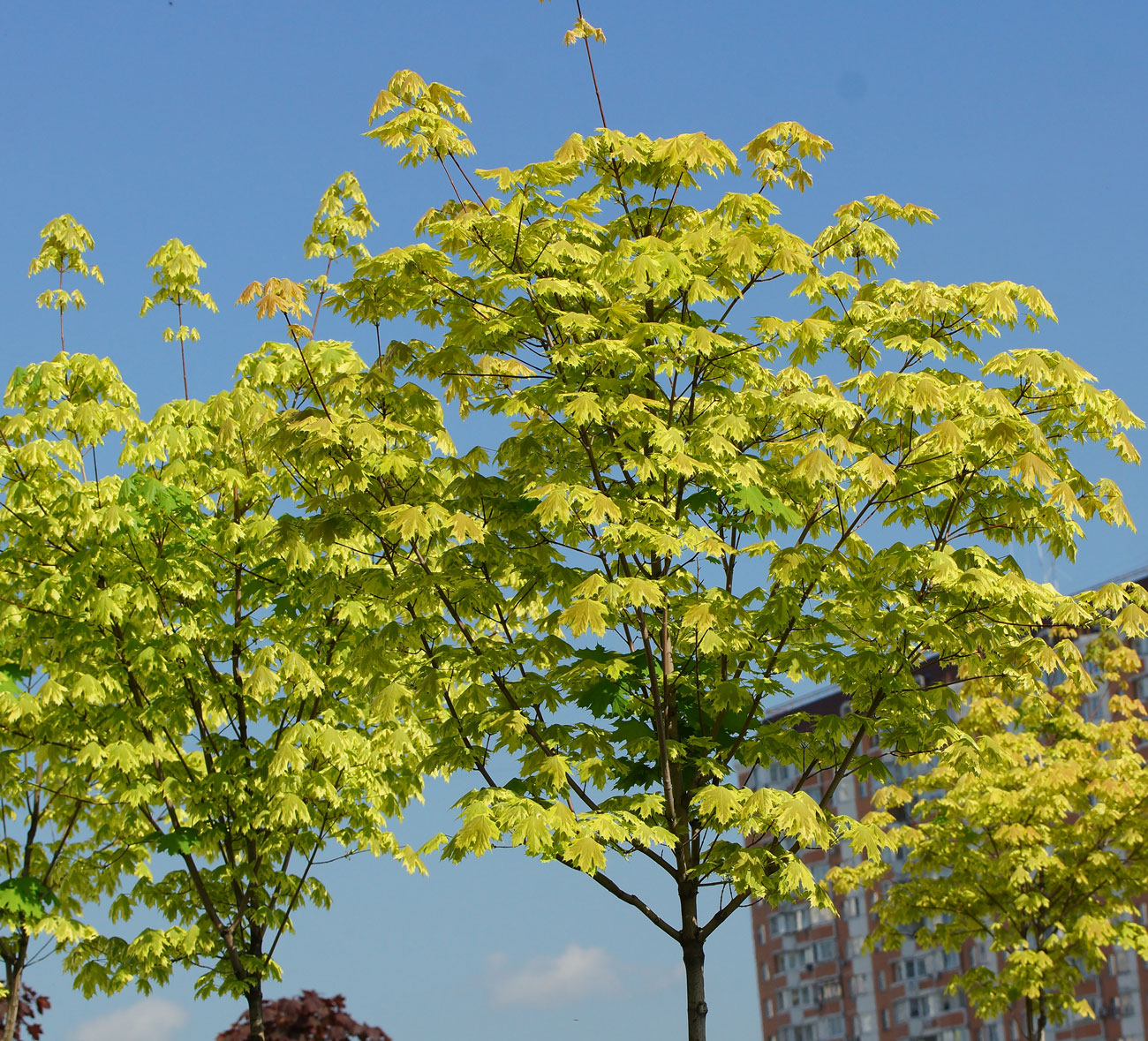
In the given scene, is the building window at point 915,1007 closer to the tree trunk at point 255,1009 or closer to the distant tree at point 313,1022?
the distant tree at point 313,1022

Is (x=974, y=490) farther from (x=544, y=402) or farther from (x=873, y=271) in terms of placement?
(x=544, y=402)

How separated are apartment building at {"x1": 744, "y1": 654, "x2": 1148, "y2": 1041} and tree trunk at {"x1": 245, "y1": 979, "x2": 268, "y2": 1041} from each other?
7252 cm

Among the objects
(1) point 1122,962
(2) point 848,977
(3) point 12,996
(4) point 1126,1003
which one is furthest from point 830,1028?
(3) point 12,996

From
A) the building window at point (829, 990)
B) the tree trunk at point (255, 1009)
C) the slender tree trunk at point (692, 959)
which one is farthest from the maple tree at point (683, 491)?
the building window at point (829, 990)

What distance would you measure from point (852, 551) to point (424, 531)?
6.17 meters

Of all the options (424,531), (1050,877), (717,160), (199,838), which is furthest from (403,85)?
(1050,877)

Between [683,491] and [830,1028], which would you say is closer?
[683,491]

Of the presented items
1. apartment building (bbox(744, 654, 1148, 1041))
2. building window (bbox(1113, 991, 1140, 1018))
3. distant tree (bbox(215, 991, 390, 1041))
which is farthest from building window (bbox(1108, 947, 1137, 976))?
distant tree (bbox(215, 991, 390, 1041))

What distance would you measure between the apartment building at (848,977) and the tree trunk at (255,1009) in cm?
7252

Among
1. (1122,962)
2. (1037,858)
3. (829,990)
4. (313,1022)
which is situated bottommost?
(313,1022)

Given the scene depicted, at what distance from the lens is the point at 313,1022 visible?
22.1 m

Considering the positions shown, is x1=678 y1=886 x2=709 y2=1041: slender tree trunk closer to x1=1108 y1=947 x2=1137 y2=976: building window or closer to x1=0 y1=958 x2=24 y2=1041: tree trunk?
x1=0 y1=958 x2=24 y2=1041: tree trunk

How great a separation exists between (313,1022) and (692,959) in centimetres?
1135

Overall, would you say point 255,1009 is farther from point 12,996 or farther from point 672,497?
point 672,497
